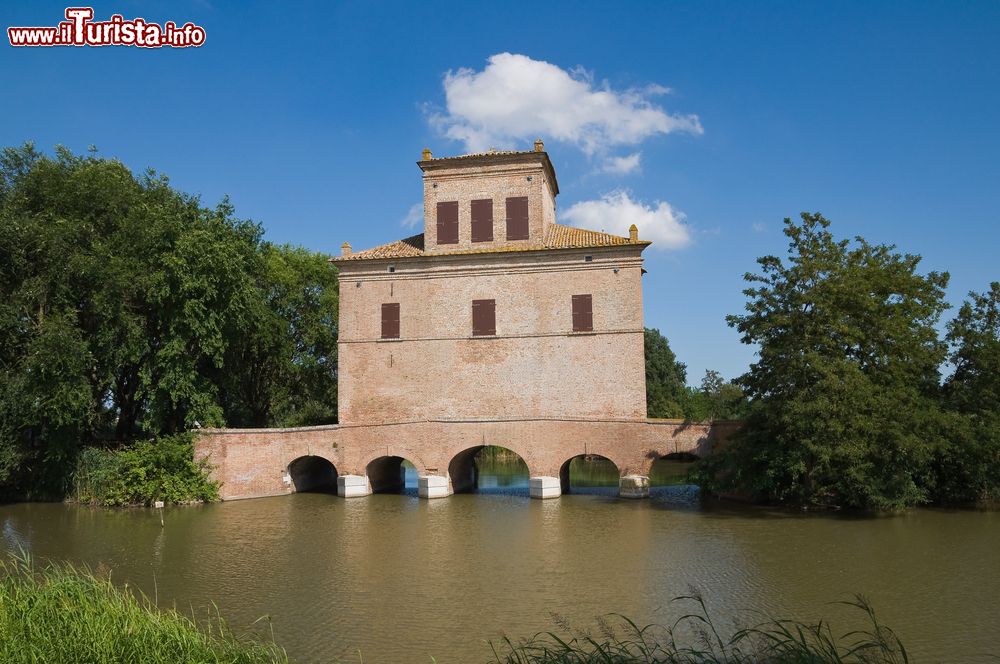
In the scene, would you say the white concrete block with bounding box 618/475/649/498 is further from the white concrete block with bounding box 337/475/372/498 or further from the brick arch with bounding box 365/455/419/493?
the white concrete block with bounding box 337/475/372/498

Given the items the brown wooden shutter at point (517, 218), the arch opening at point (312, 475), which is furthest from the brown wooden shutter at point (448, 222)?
the arch opening at point (312, 475)

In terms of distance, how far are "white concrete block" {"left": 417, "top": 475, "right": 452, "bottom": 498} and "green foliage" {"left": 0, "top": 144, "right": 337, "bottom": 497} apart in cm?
797

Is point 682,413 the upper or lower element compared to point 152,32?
lower

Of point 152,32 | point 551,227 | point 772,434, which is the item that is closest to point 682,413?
point 551,227

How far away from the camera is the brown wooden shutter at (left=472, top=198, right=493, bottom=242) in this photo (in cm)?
2700

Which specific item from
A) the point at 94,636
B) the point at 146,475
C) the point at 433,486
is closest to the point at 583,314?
the point at 433,486

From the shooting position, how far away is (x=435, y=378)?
86.1 ft

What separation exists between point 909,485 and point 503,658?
15.0m

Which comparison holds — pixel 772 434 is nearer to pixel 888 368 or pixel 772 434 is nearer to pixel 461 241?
pixel 888 368

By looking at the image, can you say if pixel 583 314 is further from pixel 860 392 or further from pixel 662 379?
pixel 662 379

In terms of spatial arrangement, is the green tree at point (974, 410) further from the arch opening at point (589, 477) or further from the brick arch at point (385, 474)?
the brick arch at point (385, 474)

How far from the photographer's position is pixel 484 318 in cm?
2631

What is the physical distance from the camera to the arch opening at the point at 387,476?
2657cm

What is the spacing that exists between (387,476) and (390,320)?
22.7 feet
